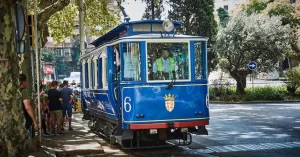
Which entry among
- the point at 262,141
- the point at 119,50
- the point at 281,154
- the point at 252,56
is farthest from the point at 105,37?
the point at 252,56

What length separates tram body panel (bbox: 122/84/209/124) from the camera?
10234 millimetres

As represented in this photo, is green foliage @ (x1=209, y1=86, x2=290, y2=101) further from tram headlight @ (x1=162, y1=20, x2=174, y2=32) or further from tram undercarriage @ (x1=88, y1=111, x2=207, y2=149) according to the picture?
tram headlight @ (x1=162, y1=20, x2=174, y2=32)

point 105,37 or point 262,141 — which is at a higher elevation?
point 105,37

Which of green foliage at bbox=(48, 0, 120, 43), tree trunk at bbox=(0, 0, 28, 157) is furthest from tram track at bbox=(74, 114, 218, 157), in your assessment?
green foliage at bbox=(48, 0, 120, 43)

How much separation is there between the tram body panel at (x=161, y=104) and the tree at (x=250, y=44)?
813 inches

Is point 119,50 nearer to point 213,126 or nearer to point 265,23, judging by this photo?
point 213,126

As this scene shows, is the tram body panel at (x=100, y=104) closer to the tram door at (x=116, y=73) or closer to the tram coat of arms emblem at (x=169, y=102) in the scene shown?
the tram door at (x=116, y=73)

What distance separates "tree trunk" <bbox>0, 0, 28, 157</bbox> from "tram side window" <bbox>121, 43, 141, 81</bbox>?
12.7ft

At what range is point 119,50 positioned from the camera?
10547mm

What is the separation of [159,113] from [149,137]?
36.4 inches

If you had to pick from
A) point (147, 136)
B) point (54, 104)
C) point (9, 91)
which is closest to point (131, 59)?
point (147, 136)

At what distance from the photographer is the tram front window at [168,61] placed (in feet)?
34.1

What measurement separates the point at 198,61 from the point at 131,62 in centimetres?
172

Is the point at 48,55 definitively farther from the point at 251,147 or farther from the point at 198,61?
the point at 251,147
